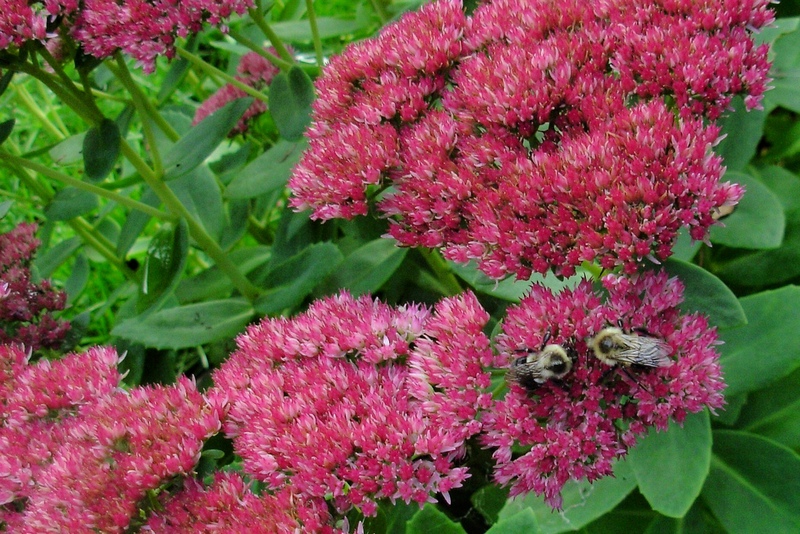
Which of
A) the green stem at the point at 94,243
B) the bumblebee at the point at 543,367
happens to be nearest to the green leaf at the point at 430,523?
the bumblebee at the point at 543,367

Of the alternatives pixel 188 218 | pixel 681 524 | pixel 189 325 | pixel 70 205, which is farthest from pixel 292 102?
pixel 681 524

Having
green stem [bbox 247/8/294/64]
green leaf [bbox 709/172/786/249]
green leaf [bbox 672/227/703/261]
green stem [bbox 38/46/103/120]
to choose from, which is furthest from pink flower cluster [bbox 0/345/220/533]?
green leaf [bbox 709/172/786/249]

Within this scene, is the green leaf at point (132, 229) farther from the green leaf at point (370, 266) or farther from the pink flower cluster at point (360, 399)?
the pink flower cluster at point (360, 399)

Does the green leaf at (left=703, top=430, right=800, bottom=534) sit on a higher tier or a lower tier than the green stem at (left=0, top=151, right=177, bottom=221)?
lower

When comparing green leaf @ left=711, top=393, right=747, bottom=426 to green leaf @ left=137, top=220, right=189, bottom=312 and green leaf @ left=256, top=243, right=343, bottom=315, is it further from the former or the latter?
green leaf @ left=137, top=220, right=189, bottom=312

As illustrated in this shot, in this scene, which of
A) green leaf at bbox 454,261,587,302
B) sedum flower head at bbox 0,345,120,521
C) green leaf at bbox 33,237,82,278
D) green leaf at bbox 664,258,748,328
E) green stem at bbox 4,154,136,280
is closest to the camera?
green leaf at bbox 664,258,748,328

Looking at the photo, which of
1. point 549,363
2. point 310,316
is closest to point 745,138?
point 549,363
